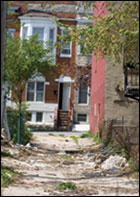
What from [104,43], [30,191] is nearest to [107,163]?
[104,43]

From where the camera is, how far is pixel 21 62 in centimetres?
1648

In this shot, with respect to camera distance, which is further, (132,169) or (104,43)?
(104,43)

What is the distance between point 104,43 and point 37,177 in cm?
435

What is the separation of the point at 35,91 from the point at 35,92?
0.27ft

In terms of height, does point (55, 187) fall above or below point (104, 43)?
below

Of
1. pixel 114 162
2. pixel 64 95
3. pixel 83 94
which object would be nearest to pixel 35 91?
pixel 64 95

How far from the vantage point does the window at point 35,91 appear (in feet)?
94.2

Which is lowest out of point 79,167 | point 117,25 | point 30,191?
point 79,167

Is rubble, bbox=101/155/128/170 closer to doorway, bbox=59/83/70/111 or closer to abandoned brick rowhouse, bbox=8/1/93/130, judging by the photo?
abandoned brick rowhouse, bbox=8/1/93/130

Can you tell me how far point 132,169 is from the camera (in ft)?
31.3

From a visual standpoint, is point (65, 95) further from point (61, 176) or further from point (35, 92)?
point (61, 176)

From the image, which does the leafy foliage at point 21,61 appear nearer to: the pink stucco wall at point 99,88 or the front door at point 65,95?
the pink stucco wall at point 99,88

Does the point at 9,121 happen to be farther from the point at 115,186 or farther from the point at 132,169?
the point at 115,186

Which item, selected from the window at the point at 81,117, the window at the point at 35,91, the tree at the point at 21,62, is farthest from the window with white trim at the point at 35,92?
the tree at the point at 21,62
